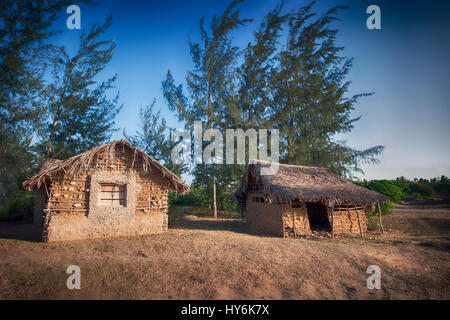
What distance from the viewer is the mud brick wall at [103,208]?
26.7ft

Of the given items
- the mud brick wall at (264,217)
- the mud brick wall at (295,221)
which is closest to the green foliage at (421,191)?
the mud brick wall at (295,221)

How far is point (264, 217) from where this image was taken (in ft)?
37.6

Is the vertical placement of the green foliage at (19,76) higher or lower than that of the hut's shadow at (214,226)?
higher

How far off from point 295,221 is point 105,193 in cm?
860

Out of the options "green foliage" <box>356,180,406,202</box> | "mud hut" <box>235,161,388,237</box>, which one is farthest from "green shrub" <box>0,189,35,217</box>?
"green foliage" <box>356,180,406,202</box>

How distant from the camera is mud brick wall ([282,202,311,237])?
33.3ft

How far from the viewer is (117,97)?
1828cm

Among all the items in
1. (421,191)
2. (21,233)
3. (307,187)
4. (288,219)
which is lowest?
(21,233)

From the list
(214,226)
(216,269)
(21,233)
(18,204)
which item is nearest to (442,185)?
(214,226)

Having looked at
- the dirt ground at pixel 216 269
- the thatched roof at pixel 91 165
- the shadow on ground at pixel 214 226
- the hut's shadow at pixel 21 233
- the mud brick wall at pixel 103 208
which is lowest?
the shadow on ground at pixel 214 226

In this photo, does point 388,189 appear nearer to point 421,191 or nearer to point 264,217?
point 264,217

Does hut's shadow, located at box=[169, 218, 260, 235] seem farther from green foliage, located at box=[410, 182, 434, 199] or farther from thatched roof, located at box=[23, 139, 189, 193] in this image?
green foliage, located at box=[410, 182, 434, 199]

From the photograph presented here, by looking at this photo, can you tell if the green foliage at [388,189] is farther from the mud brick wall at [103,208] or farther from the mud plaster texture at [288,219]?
the mud brick wall at [103,208]
